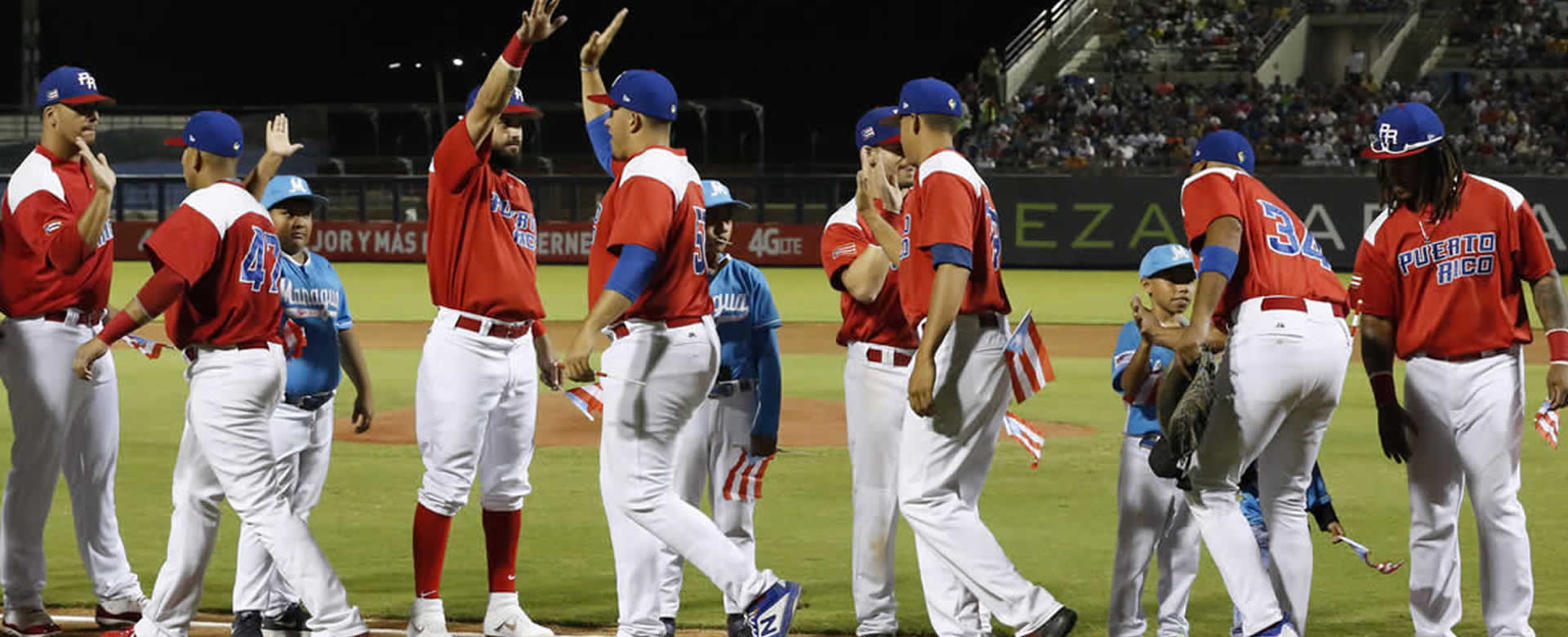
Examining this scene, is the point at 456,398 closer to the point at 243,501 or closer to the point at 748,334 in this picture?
the point at 243,501

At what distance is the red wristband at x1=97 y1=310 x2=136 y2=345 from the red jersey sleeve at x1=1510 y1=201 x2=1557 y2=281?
4.64 metres

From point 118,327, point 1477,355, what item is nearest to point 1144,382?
point 1477,355

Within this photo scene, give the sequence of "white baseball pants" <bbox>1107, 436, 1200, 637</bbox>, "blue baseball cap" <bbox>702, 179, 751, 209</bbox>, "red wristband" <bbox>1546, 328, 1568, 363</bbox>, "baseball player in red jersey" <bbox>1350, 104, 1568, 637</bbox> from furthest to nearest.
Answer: "blue baseball cap" <bbox>702, 179, 751, 209</bbox> < "white baseball pants" <bbox>1107, 436, 1200, 637</bbox> < "red wristband" <bbox>1546, 328, 1568, 363</bbox> < "baseball player in red jersey" <bbox>1350, 104, 1568, 637</bbox>

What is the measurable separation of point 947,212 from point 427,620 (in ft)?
8.05

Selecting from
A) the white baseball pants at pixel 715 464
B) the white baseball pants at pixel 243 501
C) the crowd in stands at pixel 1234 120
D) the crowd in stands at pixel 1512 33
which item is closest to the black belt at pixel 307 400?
the white baseball pants at pixel 243 501

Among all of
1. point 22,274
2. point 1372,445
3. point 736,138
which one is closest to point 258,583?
point 22,274

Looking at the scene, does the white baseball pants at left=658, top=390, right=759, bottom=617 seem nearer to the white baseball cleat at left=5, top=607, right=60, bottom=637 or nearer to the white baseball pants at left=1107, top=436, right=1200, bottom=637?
the white baseball pants at left=1107, top=436, right=1200, bottom=637

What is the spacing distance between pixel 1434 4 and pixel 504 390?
34.0 m

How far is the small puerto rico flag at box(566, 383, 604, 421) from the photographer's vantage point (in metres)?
6.00

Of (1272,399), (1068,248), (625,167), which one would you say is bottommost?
(1068,248)

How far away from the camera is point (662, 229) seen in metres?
5.58

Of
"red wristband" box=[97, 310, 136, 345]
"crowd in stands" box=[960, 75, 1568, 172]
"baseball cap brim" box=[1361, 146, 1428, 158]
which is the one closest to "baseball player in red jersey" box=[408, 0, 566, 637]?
"red wristband" box=[97, 310, 136, 345]

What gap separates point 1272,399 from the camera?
17.8 feet

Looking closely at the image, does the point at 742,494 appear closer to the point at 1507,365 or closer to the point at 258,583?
the point at 258,583
